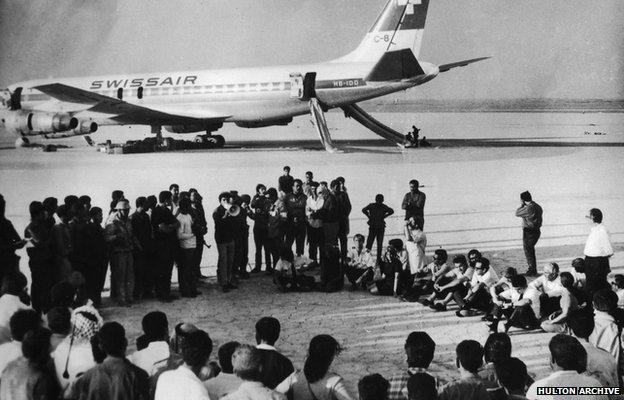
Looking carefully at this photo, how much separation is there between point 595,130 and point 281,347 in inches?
1111

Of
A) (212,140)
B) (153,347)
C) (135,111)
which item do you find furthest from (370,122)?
(153,347)

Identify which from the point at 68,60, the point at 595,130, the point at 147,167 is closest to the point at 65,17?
the point at 68,60

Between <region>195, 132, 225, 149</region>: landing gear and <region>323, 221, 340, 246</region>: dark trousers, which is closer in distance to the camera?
<region>323, 221, 340, 246</region>: dark trousers

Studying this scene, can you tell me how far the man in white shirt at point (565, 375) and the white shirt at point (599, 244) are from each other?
4.35 m

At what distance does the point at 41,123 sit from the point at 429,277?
10.1m

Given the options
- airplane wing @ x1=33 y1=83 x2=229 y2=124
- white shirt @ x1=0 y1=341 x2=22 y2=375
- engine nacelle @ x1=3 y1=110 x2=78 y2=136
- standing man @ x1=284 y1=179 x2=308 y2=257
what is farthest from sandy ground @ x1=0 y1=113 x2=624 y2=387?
white shirt @ x1=0 y1=341 x2=22 y2=375

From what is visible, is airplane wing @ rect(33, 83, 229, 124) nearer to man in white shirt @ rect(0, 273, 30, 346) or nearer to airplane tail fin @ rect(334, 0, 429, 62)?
airplane tail fin @ rect(334, 0, 429, 62)

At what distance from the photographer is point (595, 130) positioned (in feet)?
98.8

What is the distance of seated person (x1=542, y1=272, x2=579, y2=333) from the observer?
630 cm

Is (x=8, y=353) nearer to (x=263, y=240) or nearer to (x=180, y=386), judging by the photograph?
(x=180, y=386)

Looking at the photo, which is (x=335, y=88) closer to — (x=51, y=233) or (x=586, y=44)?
(x=586, y=44)

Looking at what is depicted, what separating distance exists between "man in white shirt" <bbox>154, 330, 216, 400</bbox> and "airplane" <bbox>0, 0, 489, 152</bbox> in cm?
1686

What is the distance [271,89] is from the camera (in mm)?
20391

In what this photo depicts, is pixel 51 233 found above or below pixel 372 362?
above
